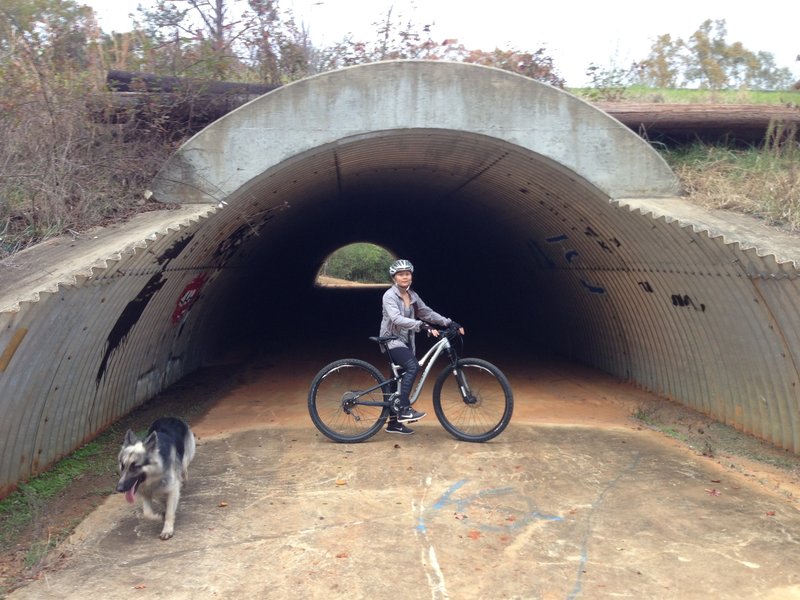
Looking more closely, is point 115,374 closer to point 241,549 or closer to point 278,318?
point 241,549

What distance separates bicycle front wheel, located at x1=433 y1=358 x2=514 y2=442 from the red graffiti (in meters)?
3.69

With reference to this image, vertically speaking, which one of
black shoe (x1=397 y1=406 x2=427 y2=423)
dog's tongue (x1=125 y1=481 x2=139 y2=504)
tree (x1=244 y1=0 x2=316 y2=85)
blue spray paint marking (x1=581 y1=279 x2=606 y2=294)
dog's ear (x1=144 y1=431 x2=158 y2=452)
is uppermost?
tree (x1=244 y1=0 x2=316 y2=85)

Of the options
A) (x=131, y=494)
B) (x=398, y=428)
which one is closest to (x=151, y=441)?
(x=131, y=494)

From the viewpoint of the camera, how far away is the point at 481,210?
1389 centimetres

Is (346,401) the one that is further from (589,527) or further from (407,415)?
(589,527)

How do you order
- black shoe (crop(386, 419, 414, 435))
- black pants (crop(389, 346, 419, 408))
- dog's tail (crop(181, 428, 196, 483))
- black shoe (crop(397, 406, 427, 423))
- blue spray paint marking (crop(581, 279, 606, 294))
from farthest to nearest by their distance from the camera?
blue spray paint marking (crop(581, 279, 606, 294)) → black shoe (crop(386, 419, 414, 435)) → black shoe (crop(397, 406, 427, 423)) → black pants (crop(389, 346, 419, 408)) → dog's tail (crop(181, 428, 196, 483))

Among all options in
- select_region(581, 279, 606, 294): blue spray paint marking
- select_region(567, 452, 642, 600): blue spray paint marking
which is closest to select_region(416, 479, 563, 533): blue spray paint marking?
select_region(567, 452, 642, 600): blue spray paint marking

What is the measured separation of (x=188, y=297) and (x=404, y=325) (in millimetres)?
3633

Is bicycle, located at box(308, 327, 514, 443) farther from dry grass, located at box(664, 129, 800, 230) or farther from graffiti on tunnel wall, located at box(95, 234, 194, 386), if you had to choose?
dry grass, located at box(664, 129, 800, 230)

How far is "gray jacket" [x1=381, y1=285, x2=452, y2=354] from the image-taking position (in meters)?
7.34

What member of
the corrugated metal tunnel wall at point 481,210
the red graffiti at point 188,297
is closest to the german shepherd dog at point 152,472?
the corrugated metal tunnel wall at point 481,210

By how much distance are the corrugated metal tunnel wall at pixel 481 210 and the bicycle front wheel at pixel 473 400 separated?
2334 mm

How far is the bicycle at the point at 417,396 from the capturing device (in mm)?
7402

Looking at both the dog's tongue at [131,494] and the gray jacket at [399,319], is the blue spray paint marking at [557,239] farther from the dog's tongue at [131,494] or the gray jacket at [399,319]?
the dog's tongue at [131,494]
